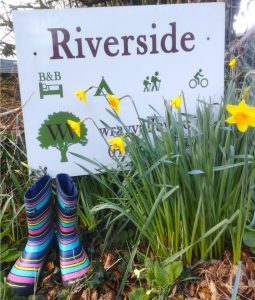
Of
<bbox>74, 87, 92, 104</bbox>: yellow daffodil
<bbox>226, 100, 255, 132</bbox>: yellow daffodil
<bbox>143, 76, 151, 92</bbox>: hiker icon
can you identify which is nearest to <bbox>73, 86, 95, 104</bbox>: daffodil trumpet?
<bbox>74, 87, 92, 104</bbox>: yellow daffodil

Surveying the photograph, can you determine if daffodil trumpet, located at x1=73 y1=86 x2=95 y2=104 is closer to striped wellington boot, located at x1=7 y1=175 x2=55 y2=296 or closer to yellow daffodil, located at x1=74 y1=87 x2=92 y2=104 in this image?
yellow daffodil, located at x1=74 y1=87 x2=92 y2=104

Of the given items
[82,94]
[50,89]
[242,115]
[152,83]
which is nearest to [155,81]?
[152,83]

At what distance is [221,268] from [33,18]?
1.16m

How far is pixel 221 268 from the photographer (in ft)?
3.41

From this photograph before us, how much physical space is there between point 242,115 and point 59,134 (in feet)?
2.57

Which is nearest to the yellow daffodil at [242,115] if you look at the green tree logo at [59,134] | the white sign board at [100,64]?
the white sign board at [100,64]

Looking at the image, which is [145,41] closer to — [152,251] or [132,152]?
[132,152]

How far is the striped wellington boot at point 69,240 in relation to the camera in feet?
3.80

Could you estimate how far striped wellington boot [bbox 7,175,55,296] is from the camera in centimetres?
116

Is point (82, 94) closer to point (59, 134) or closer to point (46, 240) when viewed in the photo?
point (59, 134)

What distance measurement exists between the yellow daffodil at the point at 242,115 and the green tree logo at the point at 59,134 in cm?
69

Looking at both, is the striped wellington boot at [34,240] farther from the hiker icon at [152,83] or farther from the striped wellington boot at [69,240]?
the hiker icon at [152,83]

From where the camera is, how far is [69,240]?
4.02 ft

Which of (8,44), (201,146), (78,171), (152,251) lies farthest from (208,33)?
(8,44)
